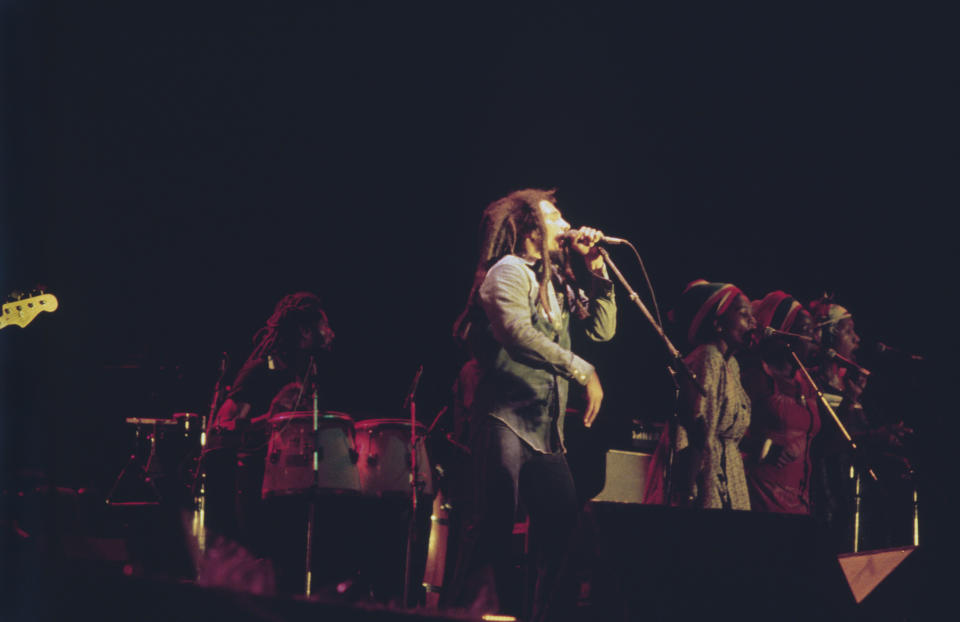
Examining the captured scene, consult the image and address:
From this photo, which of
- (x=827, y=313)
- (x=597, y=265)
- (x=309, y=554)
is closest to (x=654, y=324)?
(x=597, y=265)

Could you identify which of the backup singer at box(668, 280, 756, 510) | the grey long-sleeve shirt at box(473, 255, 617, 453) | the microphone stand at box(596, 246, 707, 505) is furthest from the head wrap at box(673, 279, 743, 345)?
the grey long-sleeve shirt at box(473, 255, 617, 453)

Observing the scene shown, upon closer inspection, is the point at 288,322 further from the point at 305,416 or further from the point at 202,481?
the point at 202,481

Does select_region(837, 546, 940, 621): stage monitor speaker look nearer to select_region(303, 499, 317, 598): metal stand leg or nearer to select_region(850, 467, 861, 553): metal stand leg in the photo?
select_region(303, 499, 317, 598): metal stand leg

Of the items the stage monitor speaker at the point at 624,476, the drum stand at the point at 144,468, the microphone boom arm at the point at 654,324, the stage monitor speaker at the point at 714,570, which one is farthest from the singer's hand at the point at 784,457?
the drum stand at the point at 144,468

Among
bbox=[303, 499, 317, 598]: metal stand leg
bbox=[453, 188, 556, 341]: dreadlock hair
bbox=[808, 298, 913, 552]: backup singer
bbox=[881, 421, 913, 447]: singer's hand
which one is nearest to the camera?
bbox=[453, 188, 556, 341]: dreadlock hair

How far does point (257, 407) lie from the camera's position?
573 cm

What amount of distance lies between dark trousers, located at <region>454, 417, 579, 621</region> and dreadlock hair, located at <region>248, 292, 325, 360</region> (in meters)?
2.30

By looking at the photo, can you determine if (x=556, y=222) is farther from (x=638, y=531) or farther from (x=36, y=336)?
(x=36, y=336)

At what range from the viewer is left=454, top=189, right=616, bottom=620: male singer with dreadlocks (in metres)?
3.36

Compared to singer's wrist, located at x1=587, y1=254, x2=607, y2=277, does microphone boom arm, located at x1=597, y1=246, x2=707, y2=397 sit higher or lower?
lower

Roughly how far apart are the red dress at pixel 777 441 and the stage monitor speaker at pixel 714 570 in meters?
3.38

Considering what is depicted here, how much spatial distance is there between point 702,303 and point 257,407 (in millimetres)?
2983

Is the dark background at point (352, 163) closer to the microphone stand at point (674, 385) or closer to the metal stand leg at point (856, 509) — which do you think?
the metal stand leg at point (856, 509)

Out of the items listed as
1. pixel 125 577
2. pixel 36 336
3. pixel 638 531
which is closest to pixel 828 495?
pixel 638 531
